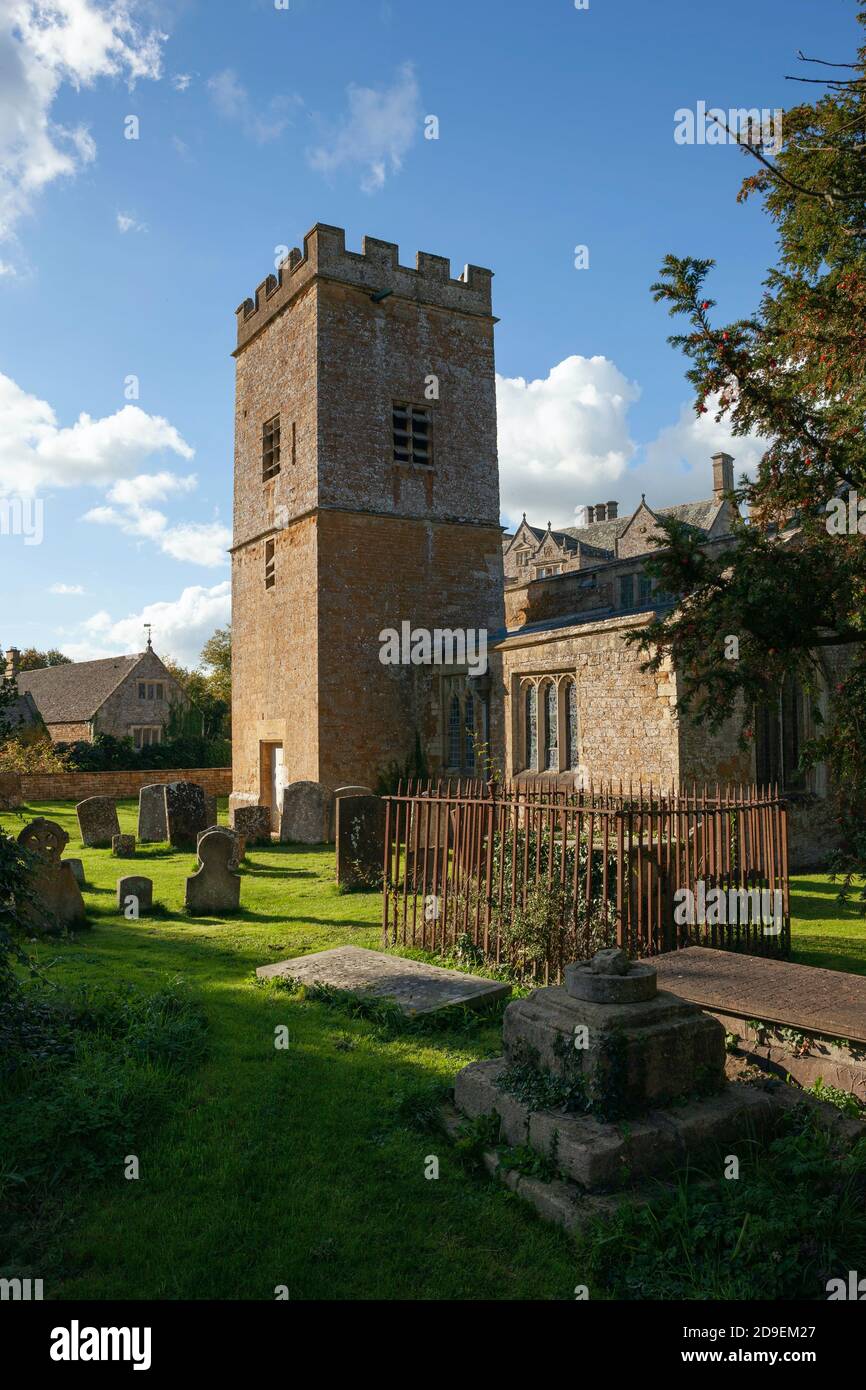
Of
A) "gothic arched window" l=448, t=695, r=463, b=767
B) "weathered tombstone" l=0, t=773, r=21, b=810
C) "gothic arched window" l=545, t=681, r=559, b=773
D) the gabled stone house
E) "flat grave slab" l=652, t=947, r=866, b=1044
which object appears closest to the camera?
"flat grave slab" l=652, t=947, r=866, b=1044

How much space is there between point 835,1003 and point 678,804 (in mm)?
3213

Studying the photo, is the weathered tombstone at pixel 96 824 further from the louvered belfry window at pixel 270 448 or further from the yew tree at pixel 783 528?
the yew tree at pixel 783 528

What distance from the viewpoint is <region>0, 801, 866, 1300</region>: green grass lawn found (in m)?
3.39

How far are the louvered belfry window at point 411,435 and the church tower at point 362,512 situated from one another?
0.11ft

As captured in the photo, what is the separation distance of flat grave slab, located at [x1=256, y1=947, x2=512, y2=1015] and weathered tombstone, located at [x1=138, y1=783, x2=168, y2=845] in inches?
378

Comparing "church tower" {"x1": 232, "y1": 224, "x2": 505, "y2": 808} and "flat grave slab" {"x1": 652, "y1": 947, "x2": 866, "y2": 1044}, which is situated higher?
"church tower" {"x1": 232, "y1": 224, "x2": 505, "y2": 808}

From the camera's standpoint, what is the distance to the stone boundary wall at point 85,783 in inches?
934

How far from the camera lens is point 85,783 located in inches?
1077

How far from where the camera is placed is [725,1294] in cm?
319

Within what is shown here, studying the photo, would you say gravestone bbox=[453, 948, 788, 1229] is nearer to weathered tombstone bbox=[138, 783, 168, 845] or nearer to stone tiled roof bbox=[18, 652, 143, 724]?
weathered tombstone bbox=[138, 783, 168, 845]

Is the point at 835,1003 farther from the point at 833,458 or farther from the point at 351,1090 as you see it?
the point at 833,458

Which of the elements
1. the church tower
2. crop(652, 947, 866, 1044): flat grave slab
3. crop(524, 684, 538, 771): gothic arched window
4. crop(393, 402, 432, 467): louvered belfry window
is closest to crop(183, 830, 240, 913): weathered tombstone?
crop(652, 947, 866, 1044): flat grave slab

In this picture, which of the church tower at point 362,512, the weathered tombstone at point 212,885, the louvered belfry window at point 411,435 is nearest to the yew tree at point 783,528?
the weathered tombstone at point 212,885

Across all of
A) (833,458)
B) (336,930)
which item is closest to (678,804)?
(833,458)
